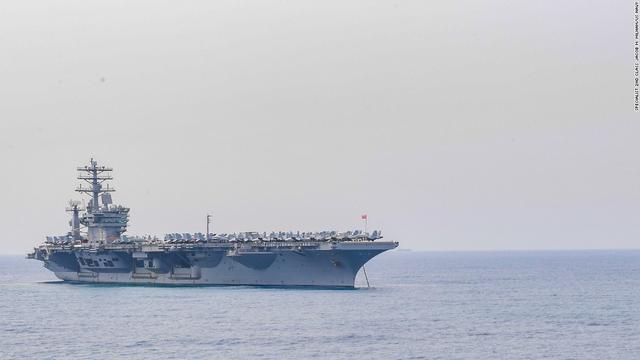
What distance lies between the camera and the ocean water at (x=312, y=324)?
44094mm

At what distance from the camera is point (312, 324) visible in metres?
52.7

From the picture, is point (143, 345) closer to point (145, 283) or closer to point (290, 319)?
point (290, 319)

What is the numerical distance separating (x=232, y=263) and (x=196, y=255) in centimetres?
322

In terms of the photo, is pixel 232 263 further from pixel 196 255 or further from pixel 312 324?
pixel 312 324

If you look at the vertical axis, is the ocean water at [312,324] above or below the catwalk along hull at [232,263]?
below

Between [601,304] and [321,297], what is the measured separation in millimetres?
18795

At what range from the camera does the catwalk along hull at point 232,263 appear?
69.2 metres

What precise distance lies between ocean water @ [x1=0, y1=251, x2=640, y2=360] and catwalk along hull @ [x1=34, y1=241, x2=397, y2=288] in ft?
3.67

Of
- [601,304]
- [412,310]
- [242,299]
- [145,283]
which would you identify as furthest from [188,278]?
[601,304]

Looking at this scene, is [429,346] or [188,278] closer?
[429,346]

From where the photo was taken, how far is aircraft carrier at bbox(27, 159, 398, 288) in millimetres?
70000

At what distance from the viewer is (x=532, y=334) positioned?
50.1 meters

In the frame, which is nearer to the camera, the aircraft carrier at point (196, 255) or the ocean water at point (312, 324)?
the ocean water at point (312, 324)

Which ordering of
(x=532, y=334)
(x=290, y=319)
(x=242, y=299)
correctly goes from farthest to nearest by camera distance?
1. (x=242, y=299)
2. (x=290, y=319)
3. (x=532, y=334)
